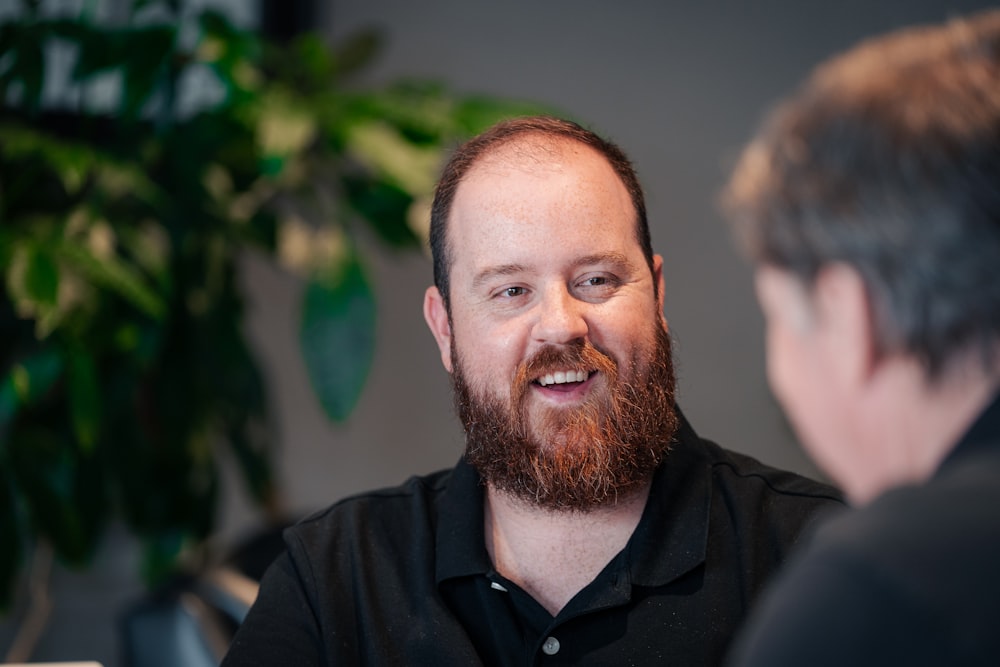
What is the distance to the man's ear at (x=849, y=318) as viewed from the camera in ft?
2.15

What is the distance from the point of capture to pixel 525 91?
9.29 ft

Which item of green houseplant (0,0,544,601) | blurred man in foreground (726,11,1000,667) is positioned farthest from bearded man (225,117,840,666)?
green houseplant (0,0,544,601)

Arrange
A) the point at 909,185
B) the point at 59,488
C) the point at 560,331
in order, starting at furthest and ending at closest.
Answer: the point at 59,488 < the point at 560,331 < the point at 909,185

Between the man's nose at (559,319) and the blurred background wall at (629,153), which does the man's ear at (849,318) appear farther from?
the blurred background wall at (629,153)

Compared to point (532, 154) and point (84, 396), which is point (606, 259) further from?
point (84, 396)

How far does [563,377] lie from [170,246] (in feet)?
4.02

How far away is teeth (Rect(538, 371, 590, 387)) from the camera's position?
4.06 feet

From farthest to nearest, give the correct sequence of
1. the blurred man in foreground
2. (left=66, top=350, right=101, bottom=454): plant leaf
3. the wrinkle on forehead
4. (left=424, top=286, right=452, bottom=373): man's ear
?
(left=66, top=350, right=101, bottom=454): plant leaf → (left=424, top=286, right=452, bottom=373): man's ear → the wrinkle on forehead → the blurred man in foreground

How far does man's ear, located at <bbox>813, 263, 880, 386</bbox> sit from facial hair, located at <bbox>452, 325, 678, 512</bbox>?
0.56 m

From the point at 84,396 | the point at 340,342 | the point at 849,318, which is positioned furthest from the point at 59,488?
the point at 849,318

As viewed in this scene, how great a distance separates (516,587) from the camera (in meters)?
1.23

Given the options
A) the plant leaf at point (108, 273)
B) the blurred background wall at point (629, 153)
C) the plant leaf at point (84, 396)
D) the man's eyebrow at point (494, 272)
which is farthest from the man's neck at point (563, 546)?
the blurred background wall at point (629, 153)

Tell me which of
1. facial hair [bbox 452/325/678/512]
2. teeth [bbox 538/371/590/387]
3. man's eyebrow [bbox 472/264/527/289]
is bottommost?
facial hair [bbox 452/325/678/512]

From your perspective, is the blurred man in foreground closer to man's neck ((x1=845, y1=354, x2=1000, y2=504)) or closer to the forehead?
man's neck ((x1=845, y1=354, x2=1000, y2=504))
